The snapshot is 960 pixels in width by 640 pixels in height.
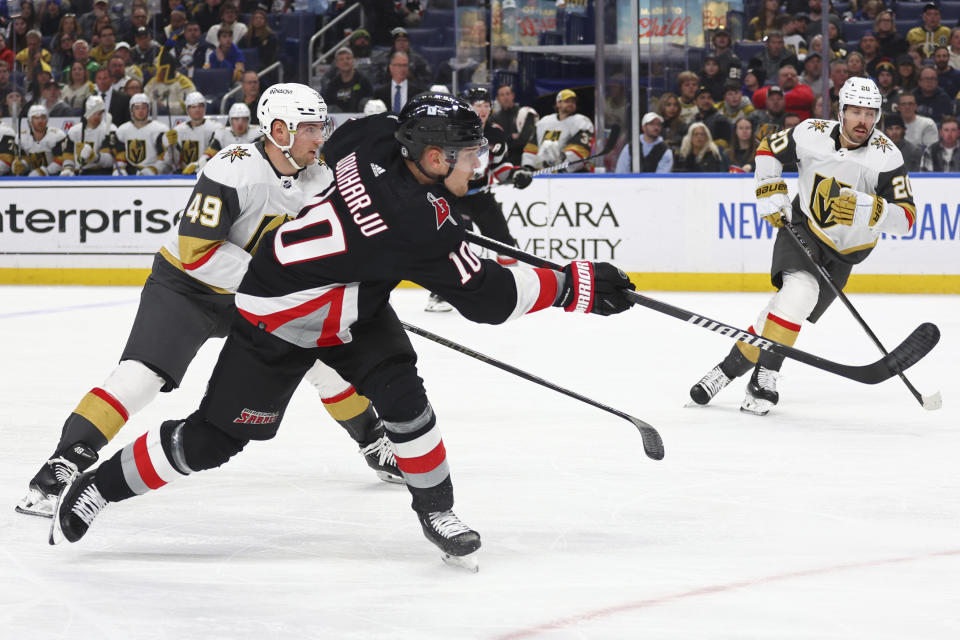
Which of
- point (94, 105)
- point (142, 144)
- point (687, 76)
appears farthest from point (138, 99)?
point (687, 76)

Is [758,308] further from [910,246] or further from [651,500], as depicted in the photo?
[651,500]

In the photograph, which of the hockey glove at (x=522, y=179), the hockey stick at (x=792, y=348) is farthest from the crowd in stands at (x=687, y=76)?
the hockey stick at (x=792, y=348)

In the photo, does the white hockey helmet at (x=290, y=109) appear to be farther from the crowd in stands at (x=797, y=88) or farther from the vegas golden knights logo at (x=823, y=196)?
the crowd in stands at (x=797, y=88)

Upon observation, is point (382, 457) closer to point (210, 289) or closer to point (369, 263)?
point (210, 289)

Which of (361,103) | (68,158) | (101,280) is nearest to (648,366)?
(361,103)

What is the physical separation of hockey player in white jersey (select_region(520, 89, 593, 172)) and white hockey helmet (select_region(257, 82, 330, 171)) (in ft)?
19.1

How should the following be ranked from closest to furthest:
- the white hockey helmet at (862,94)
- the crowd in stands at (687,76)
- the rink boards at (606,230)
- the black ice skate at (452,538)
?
the black ice skate at (452,538) → the white hockey helmet at (862,94) → the rink boards at (606,230) → the crowd in stands at (687,76)

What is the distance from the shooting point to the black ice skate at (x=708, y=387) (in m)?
4.75

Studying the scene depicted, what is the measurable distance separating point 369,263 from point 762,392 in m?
2.44

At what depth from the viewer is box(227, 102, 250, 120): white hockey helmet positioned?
9.38 metres

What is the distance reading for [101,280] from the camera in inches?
379

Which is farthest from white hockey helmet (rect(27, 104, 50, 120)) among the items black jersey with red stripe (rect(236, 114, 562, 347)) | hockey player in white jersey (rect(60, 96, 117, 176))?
black jersey with red stripe (rect(236, 114, 562, 347))

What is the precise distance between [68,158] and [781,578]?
8574 mm

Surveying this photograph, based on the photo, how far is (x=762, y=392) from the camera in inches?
182
